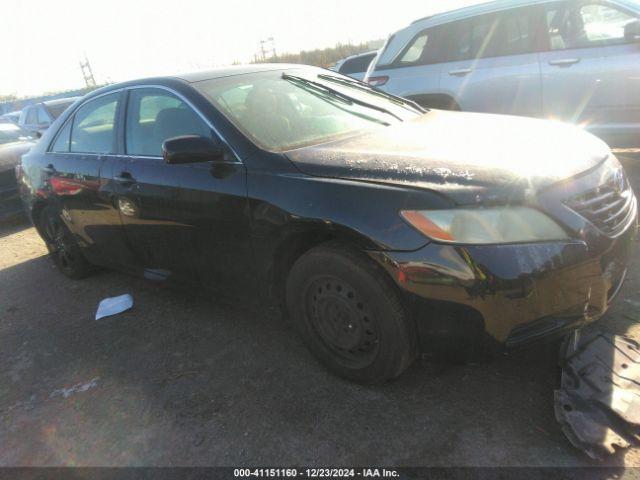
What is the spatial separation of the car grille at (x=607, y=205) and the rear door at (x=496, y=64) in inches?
129

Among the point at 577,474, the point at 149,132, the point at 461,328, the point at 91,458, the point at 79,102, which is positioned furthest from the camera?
the point at 79,102

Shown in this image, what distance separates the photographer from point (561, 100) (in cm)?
530

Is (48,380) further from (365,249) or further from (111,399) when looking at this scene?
(365,249)

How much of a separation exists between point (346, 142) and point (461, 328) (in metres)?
1.23

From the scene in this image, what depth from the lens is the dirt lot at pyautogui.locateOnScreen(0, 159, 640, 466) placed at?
2.15 m

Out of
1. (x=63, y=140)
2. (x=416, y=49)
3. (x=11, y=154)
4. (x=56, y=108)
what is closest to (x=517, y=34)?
(x=416, y=49)

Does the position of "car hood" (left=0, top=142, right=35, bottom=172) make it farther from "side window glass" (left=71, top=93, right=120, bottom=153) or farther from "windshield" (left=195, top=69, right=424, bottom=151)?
→ "windshield" (left=195, top=69, right=424, bottom=151)

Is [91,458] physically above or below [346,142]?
below

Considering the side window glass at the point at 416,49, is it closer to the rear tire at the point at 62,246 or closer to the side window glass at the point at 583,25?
the side window glass at the point at 583,25

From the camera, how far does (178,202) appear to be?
300cm

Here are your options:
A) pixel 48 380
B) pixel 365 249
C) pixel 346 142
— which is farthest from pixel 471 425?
pixel 48 380

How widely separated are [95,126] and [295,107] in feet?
5.86

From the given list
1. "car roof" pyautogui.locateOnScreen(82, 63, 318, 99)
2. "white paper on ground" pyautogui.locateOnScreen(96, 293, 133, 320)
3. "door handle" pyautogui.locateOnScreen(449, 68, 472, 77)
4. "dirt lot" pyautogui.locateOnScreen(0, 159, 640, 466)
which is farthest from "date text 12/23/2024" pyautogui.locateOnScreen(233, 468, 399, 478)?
"door handle" pyautogui.locateOnScreen(449, 68, 472, 77)

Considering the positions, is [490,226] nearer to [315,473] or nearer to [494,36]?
[315,473]
